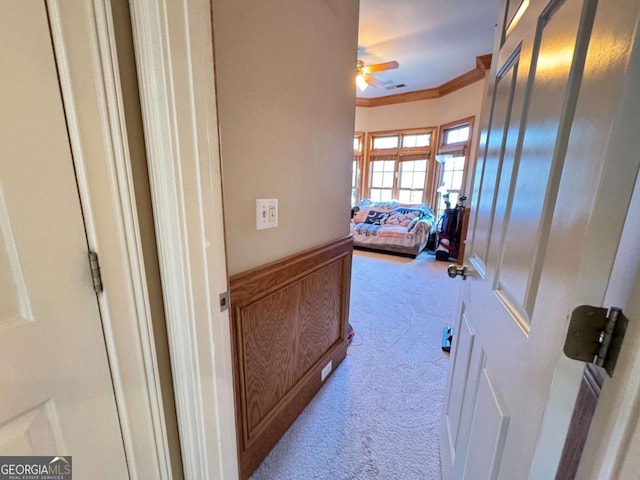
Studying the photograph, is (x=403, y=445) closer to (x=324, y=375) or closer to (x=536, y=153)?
(x=324, y=375)

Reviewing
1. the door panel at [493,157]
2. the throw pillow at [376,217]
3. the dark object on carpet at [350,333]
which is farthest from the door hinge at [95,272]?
the throw pillow at [376,217]

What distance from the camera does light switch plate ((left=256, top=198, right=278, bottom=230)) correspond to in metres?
1.10

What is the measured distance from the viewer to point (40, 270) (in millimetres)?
533

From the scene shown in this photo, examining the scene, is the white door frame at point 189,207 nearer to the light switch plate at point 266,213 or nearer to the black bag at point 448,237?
the light switch plate at point 266,213

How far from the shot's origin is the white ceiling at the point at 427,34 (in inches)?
113

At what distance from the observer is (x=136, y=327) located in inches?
27.1

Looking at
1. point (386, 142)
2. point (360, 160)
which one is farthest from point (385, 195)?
point (386, 142)

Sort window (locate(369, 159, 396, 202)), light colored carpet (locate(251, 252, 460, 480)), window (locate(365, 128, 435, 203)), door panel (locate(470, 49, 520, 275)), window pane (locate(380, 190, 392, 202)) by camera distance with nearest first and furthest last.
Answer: door panel (locate(470, 49, 520, 275)), light colored carpet (locate(251, 252, 460, 480)), window (locate(365, 128, 435, 203)), window (locate(369, 159, 396, 202)), window pane (locate(380, 190, 392, 202))

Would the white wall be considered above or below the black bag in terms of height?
above

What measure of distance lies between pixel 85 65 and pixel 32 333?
0.56 m

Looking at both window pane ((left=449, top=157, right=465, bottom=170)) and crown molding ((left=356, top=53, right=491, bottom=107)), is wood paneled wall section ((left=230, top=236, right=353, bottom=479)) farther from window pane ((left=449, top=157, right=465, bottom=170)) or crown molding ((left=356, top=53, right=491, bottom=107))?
window pane ((left=449, top=157, right=465, bottom=170))

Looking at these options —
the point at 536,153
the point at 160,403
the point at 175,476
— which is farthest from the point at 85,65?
the point at 175,476

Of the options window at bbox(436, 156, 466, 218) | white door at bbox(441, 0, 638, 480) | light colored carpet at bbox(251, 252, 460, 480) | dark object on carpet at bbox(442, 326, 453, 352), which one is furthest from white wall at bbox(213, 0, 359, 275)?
window at bbox(436, 156, 466, 218)

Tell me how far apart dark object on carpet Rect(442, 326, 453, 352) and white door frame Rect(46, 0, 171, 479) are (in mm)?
2074
